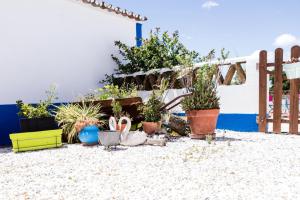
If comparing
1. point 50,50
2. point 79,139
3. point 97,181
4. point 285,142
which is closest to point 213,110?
point 285,142

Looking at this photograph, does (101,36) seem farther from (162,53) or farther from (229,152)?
(229,152)

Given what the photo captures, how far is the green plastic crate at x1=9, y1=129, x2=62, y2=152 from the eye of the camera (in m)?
6.29

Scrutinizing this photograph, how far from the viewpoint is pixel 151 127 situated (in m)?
7.16

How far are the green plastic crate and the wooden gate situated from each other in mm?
4376

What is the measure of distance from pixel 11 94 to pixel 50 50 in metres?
1.52

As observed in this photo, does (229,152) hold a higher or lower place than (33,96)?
lower

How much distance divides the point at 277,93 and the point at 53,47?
5.36 metres

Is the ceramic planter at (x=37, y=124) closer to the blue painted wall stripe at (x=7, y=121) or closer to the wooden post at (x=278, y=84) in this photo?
the blue painted wall stripe at (x=7, y=121)

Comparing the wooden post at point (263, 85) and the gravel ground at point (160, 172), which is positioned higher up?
the wooden post at point (263, 85)

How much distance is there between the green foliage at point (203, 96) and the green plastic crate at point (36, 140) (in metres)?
2.70

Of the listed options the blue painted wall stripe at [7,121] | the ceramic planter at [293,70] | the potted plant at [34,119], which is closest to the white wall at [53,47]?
the blue painted wall stripe at [7,121]

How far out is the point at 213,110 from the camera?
6910 millimetres

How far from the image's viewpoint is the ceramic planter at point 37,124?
648cm

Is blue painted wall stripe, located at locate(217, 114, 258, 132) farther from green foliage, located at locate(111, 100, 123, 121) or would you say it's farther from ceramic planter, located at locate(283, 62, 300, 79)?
green foliage, located at locate(111, 100, 123, 121)
